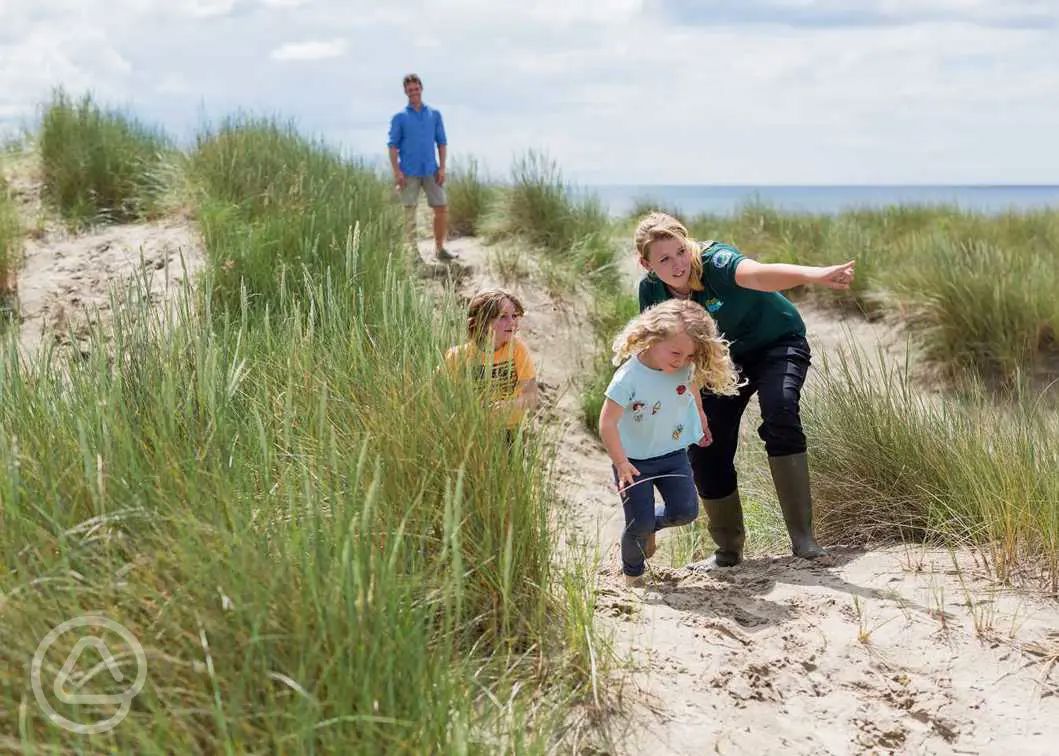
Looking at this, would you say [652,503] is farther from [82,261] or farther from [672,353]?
[82,261]

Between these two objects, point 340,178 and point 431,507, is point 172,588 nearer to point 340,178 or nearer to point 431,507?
point 431,507

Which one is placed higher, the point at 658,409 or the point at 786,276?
the point at 786,276

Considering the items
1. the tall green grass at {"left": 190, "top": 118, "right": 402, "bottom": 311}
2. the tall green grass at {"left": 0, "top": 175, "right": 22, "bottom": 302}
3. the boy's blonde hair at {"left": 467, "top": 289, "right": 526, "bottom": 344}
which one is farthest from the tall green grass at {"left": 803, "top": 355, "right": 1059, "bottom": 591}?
the tall green grass at {"left": 0, "top": 175, "right": 22, "bottom": 302}

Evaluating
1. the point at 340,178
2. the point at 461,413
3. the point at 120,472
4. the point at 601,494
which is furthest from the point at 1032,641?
the point at 340,178

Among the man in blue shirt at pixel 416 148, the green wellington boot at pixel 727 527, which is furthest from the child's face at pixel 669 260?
the man in blue shirt at pixel 416 148

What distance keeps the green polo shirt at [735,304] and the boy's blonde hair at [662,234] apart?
0.25 feet

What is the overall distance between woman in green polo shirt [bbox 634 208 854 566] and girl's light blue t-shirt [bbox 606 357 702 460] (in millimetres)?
368

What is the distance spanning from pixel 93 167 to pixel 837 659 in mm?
9906

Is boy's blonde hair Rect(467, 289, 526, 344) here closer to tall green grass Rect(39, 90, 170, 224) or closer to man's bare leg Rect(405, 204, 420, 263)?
man's bare leg Rect(405, 204, 420, 263)

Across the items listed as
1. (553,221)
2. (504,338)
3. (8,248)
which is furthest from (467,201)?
(504,338)

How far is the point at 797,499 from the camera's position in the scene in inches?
156

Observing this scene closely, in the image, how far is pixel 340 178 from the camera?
31.7 ft

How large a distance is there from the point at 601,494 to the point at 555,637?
4.27 metres

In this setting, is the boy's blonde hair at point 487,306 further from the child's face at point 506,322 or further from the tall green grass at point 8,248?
the tall green grass at point 8,248
